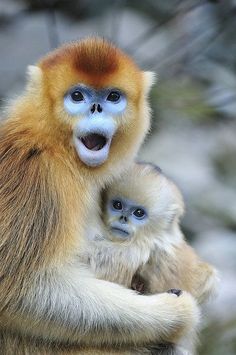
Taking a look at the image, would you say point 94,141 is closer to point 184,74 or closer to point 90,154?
point 90,154

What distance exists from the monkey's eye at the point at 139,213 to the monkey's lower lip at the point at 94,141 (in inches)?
21.1

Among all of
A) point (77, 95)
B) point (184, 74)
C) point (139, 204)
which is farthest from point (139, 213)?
point (184, 74)

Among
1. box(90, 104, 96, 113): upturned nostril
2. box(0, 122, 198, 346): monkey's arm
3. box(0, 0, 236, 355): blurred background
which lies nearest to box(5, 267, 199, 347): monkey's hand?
box(0, 122, 198, 346): monkey's arm

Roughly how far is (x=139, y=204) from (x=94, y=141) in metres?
0.56

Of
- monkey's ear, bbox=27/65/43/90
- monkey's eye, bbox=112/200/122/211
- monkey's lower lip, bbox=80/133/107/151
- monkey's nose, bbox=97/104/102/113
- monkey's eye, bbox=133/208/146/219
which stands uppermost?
monkey's ear, bbox=27/65/43/90

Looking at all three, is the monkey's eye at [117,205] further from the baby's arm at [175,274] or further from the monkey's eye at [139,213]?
the baby's arm at [175,274]

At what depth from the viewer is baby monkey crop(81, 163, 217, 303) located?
3818mm

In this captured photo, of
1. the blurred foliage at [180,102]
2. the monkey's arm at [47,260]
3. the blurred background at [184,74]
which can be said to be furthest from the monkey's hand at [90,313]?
the blurred foliage at [180,102]

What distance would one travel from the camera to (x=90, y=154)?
3543 mm

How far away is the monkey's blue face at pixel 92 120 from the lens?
3527mm

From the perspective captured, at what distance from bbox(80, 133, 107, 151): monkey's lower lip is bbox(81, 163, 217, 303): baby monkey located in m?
0.40

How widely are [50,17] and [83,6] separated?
46cm

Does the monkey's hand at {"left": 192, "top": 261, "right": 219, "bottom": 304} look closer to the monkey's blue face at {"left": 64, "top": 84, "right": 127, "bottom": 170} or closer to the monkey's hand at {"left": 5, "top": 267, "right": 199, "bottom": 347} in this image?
the monkey's hand at {"left": 5, "top": 267, "right": 199, "bottom": 347}

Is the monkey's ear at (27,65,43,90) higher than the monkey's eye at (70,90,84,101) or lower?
higher
